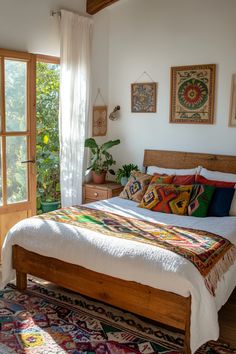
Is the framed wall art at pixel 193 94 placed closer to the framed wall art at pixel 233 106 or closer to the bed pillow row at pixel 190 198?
the framed wall art at pixel 233 106

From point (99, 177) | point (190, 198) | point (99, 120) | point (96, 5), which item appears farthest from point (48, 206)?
point (96, 5)

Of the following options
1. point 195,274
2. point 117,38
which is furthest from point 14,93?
point 195,274

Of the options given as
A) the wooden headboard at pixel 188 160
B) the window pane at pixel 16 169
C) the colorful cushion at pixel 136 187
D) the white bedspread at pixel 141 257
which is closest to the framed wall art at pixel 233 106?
the wooden headboard at pixel 188 160

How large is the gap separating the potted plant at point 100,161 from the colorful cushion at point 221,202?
5.17ft

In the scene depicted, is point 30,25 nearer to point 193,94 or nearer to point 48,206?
point 193,94

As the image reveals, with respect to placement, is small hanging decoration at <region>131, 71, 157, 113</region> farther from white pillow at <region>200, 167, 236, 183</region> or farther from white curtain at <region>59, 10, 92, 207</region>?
white pillow at <region>200, 167, 236, 183</region>

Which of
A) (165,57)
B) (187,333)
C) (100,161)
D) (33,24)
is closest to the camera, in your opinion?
(187,333)

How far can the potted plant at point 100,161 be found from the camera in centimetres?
482

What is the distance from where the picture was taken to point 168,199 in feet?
12.5

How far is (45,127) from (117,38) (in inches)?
58.7

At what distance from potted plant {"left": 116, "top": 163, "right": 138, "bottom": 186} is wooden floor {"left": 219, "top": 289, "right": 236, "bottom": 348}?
6.17 ft

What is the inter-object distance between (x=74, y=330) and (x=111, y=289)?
397 mm

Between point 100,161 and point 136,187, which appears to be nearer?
point 136,187

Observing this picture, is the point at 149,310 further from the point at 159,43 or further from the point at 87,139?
the point at 159,43
